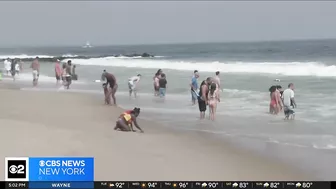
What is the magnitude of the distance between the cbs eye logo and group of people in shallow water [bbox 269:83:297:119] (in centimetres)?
922

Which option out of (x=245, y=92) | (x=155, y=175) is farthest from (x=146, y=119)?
(x=245, y=92)

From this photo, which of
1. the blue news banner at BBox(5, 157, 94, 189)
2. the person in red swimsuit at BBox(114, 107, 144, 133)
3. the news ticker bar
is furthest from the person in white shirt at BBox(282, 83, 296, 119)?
the blue news banner at BBox(5, 157, 94, 189)

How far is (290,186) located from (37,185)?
2808 millimetres

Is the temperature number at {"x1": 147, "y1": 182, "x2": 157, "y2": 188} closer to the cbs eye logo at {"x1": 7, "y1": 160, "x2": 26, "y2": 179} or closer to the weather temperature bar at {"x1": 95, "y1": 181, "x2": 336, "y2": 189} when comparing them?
the weather temperature bar at {"x1": 95, "y1": 181, "x2": 336, "y2": 189}

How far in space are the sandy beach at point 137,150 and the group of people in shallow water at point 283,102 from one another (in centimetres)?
363

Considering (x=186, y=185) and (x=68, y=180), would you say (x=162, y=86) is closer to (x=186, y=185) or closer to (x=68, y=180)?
(x=186, y=185)

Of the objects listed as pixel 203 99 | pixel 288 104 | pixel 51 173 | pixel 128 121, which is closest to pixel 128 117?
pixel 128 121

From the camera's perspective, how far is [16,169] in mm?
5055

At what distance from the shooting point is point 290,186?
5.04 m

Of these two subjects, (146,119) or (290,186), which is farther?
(146,119)

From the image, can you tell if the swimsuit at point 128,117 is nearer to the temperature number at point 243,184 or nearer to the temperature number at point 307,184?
the temperature number at point 243,184

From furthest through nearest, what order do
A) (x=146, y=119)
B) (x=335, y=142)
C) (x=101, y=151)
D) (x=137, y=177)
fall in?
1. (x=146, y=119)
2. (x=335, y=142)
3. (x=101, y=151)
4. (x=137, y=177)

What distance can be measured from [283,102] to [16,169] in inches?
379

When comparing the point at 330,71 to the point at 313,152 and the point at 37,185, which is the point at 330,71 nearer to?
the point at 313,152
